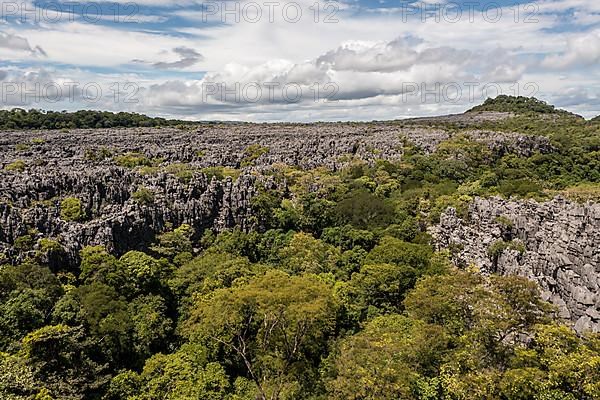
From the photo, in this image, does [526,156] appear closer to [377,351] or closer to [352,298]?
[352,298]

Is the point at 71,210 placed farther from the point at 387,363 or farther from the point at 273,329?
the point at 387,363

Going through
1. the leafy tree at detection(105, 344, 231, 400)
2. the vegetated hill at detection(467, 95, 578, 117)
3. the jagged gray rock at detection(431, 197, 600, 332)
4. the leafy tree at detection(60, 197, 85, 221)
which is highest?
the vegetated hill at detection(467, 95, 578, 117)

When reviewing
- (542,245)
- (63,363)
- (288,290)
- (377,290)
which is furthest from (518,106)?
(63,363)

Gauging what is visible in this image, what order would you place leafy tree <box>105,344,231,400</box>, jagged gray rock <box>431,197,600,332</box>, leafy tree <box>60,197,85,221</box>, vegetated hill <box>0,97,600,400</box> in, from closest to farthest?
vegetated hill <box>0,97,600,400</box>
leafy tree <box>105,344,231,400</box>
jagged gray rock <box>431,197,600,332</box>
leafy tree <box>60,197,85,221</box>

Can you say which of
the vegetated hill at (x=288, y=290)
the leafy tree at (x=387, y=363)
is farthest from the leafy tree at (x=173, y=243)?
the leafy tree at (x=387, y=363)

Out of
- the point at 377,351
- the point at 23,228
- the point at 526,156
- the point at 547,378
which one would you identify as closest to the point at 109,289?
the point at 23,228

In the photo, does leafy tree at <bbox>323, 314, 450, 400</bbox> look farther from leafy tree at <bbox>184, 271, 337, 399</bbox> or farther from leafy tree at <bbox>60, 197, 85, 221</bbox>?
leafy tree at <bbox>60, 197, 85, 221</bbox>

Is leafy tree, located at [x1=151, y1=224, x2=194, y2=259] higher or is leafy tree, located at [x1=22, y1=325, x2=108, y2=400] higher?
leafy tree, located at [x1=151, y1=224, x2=194, y2=259]

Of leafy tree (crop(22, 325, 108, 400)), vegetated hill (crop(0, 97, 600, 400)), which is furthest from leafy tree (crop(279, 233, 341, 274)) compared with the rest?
leafy tree (crop(22, 325, 108, 400))
